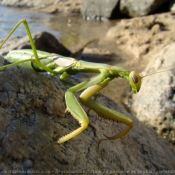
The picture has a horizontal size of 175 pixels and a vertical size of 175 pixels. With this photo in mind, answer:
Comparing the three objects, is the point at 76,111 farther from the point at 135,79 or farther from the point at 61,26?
the point at 61,26

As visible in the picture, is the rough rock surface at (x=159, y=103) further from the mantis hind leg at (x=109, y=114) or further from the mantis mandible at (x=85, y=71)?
the mantis hind leg at (x=109, y=114)

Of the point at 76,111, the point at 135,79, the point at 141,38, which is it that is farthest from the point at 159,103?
the point at 141,38

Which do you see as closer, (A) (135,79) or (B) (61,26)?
(A) (135,79)

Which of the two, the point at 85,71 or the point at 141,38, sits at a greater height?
the point at 85,71

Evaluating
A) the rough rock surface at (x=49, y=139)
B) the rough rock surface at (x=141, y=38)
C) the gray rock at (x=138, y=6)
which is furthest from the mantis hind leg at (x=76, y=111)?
the gray rock at (x=138, y=6)

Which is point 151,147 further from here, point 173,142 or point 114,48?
point 114,48

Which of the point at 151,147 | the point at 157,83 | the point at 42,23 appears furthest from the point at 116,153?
the point at 42,23

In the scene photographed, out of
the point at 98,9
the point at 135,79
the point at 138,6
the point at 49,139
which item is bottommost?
the point at 98,9
